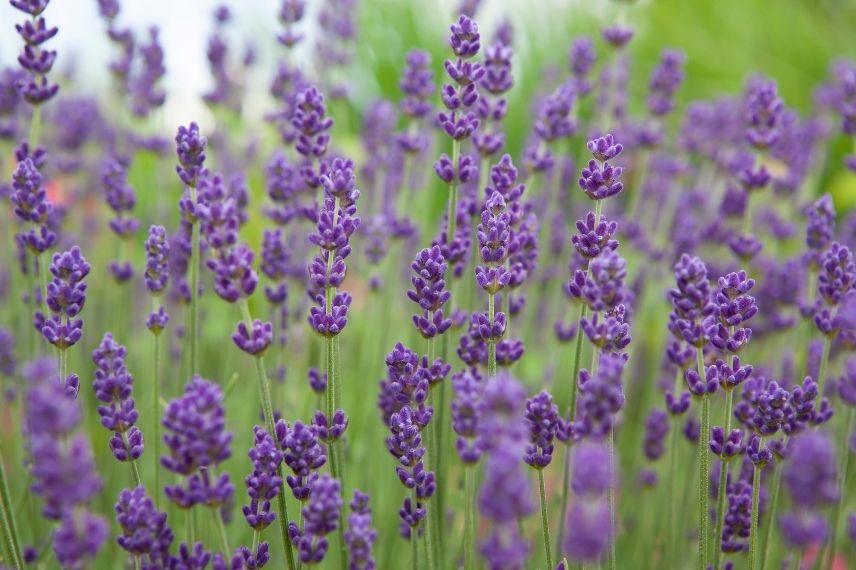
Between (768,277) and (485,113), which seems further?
(768,277)

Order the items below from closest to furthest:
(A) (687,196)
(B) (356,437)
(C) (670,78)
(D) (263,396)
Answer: (D) (263,396)
(B) (356,437)
(C) (670,78)
(A) (687,196)

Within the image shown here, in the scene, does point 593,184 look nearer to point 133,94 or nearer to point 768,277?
point 768,277

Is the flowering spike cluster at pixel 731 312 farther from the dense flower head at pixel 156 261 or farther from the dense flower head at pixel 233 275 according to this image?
the dense flower head at pixel 156 261

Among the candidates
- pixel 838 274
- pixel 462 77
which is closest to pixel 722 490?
pixel 838 274

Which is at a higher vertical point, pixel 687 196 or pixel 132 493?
pixel 687 196

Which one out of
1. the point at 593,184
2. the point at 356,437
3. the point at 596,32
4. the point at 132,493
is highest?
the point at 596,32

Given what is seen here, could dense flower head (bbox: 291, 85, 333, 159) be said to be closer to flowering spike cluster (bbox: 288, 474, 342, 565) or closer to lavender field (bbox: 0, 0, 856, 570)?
lavender field (bbox: 0, 0, 856, 570)

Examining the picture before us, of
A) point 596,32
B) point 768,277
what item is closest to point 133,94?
point 768,277

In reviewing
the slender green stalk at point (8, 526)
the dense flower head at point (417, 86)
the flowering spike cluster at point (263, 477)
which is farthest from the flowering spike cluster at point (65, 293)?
the dense flower head at point (417, 86)
